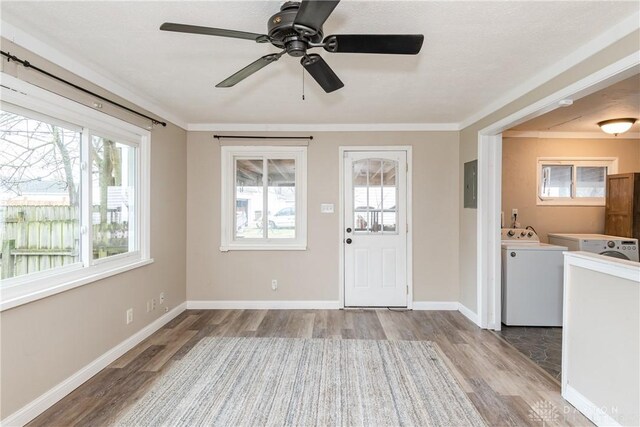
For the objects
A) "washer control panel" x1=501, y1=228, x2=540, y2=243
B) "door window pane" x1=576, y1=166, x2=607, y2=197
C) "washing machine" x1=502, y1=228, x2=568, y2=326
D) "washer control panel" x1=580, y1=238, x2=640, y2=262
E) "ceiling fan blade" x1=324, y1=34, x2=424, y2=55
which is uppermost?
"ceiling fan blade" x1=324, y1=34, x2=424, y2=55

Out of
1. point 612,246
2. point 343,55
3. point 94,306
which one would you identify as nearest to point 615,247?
point 612,246

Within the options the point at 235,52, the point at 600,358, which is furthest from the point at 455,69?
the point at 600,358

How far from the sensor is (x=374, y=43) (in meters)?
1.66

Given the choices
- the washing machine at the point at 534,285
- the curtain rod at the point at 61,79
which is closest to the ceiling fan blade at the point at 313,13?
the curtain rod at the point at 61,79

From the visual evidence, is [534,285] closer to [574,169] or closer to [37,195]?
[574,169]

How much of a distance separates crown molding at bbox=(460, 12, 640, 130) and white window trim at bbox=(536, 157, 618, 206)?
6.38ft

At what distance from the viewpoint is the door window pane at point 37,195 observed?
2047mm

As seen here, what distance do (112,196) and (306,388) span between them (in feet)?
7.97

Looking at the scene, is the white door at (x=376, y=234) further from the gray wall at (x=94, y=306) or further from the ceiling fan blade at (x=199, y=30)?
the ceiling fan blade at (x=199, y=30)

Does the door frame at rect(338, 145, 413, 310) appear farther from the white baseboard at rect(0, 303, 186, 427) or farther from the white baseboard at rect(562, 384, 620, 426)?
the white baseboard at rect(0, 303, 186, 427)

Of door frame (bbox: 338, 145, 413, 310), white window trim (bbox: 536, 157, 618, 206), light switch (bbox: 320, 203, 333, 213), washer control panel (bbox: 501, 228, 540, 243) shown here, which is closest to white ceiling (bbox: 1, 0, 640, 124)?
door frame (bbox: 338, 145, 413, 310)

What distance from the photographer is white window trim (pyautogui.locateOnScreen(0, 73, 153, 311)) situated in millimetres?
2004

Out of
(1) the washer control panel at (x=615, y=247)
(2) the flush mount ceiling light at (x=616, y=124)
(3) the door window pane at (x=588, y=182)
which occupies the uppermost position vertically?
(2) the flush mount ceiling light at (x=616, y=124)

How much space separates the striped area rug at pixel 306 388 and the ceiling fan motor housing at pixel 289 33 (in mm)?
2242
